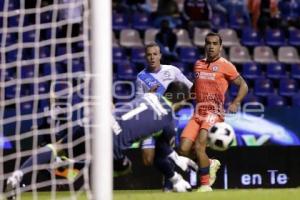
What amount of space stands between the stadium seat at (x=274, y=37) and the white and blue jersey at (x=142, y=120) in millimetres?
5335

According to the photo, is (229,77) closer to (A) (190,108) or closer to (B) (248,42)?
(A) (190,108)

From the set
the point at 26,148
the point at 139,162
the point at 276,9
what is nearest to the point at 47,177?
the point at 26,148

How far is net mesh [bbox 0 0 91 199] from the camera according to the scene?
821 centimetres

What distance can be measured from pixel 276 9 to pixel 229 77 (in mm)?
5502

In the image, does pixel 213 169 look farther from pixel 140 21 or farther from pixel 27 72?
pixel 140 21

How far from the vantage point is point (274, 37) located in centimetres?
1566

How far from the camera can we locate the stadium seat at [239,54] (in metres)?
15.0

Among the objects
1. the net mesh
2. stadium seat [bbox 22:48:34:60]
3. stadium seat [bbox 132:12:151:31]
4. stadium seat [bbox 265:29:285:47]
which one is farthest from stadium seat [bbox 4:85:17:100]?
stadium seat [bbox 265:29:285:47]

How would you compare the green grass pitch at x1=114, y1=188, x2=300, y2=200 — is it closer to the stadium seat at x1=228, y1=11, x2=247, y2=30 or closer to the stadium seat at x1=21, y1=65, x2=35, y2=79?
the stadium seat at x1=21, y1=65, x2=35, y2=79

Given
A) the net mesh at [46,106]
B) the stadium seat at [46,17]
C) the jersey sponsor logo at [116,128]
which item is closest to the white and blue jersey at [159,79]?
the net mesh at [46,106]

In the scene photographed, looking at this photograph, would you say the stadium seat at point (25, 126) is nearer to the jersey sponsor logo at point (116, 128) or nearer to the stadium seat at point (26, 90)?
the jersey sponsor logo at point (116, 128)

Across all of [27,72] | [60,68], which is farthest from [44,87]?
[60,68]

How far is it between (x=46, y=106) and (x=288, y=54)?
222 inches

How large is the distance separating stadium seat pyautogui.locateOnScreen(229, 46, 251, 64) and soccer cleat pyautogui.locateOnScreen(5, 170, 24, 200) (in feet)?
21.3
